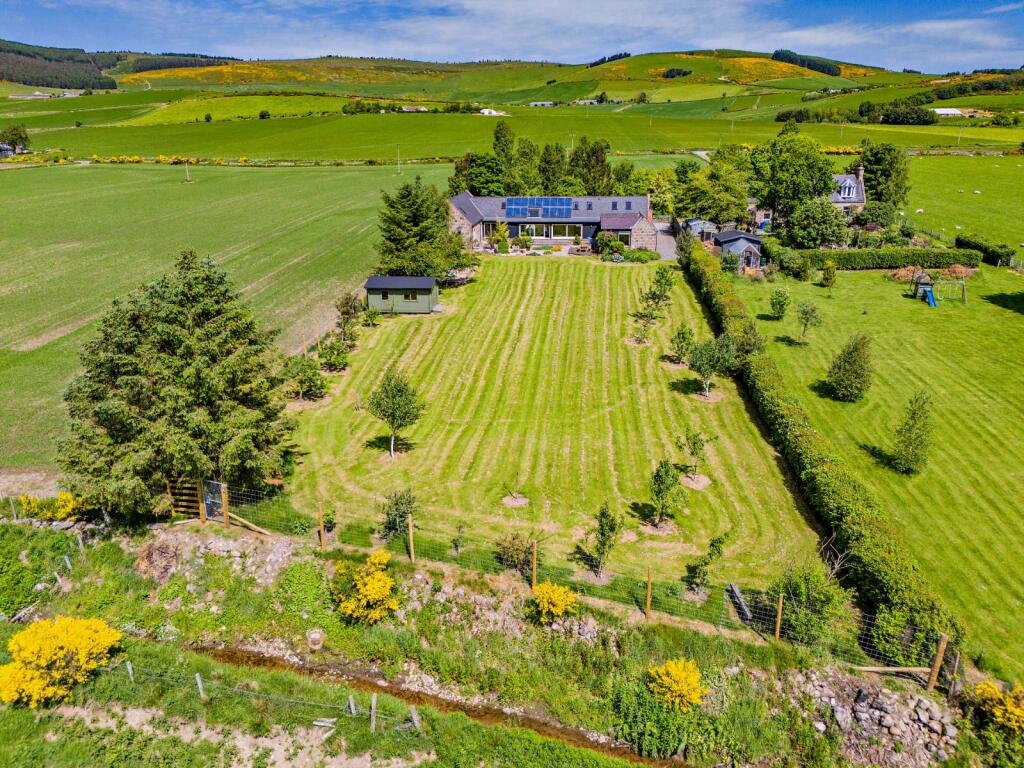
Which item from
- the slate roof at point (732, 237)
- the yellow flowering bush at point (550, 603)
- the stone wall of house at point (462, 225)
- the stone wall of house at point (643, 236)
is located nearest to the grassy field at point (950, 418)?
the slate roof at point (732, 237)

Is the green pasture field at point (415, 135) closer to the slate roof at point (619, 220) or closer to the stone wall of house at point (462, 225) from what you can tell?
the stone wall of house at point (462, 225)

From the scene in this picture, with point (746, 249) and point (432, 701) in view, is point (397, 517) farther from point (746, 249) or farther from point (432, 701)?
point (746, 249)

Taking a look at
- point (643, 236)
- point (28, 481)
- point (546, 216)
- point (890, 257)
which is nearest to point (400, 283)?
point (28, 481)

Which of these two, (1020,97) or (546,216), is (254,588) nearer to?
(546,216)

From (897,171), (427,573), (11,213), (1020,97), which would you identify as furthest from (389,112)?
(427,573)

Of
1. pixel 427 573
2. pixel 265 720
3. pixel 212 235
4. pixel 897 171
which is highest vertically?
pixel 897 171

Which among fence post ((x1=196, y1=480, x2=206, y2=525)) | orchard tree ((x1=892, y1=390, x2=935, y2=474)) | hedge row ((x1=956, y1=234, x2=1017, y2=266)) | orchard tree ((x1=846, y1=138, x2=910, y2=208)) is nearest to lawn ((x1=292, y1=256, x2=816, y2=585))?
fence post ((x1=196, y1=480, x2=206, y2=525))

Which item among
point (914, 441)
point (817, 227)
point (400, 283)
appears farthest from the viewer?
point (817, 227)
